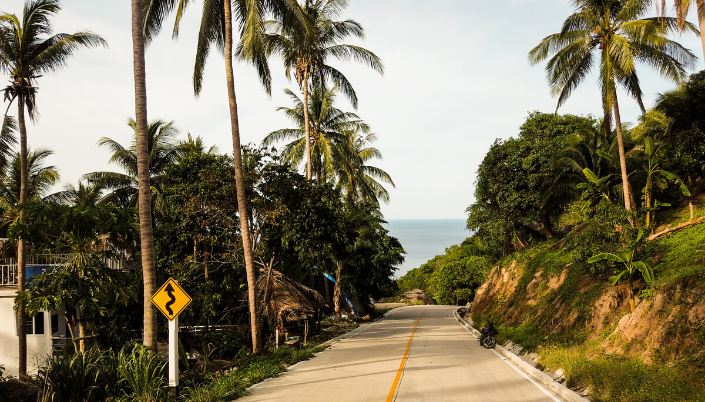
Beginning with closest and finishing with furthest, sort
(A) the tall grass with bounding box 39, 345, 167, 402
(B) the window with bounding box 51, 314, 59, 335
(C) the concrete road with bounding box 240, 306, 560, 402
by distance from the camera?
(A) the tall grass with bounding box 39, 345, 167, 402, (C) the concrete road with bounding box 240, 306, 560, 402, (B) the window with bounding box 51, 314, 59, 335

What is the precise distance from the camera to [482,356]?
17.0 m

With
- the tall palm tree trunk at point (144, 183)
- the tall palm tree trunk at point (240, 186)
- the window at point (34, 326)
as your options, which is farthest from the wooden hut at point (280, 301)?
the tall palm tree trunk at point (144, 183)

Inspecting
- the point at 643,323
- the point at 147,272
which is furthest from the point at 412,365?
the point at 147,272

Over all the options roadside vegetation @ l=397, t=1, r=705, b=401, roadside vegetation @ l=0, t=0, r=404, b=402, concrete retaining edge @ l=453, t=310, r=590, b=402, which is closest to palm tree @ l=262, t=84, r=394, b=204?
roadside vegetation @ l=0, t=0, r=404, b=402

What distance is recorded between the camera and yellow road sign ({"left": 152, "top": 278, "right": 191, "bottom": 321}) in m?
9.85

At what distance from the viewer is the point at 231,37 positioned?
17.9 m

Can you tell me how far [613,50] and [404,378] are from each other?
540 inches

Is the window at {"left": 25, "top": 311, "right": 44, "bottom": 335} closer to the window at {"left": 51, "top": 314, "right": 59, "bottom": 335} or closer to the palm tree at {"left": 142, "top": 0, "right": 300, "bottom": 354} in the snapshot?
the window at {"left": 51, "top": 314, "right": 59, "bottom": 335}

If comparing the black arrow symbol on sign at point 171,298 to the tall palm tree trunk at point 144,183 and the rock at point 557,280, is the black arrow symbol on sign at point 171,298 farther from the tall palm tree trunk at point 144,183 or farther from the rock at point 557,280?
the rock at point 557,280

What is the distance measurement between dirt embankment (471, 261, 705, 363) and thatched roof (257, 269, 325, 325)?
9.06 m

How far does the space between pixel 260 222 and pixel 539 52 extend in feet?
45.8

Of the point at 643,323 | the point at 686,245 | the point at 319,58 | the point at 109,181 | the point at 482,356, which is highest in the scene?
the point at 319,58

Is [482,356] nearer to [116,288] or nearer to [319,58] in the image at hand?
[116,288]

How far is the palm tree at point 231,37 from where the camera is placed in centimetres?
1630
